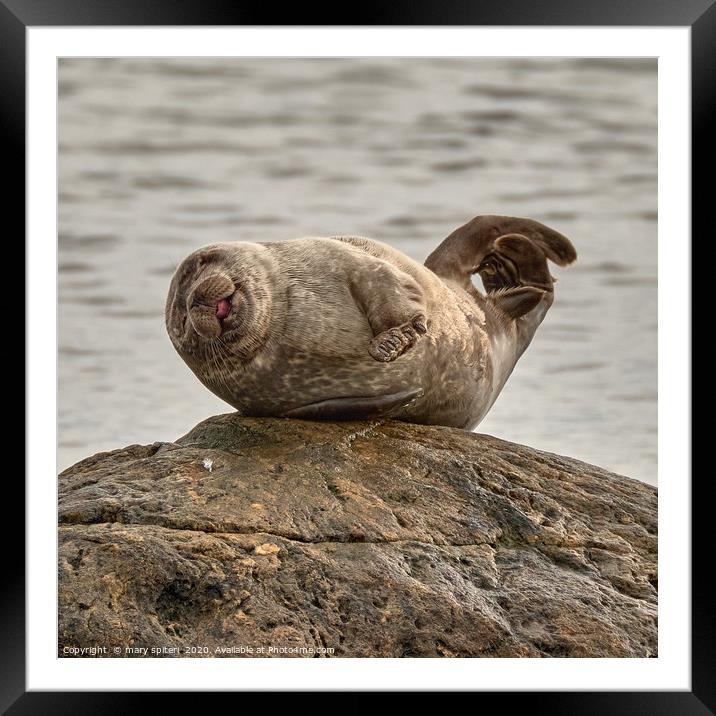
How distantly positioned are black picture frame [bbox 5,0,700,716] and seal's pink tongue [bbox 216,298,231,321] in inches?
40.5

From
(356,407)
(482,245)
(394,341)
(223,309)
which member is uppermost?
(482,245)

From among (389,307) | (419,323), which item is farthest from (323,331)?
(419,323)

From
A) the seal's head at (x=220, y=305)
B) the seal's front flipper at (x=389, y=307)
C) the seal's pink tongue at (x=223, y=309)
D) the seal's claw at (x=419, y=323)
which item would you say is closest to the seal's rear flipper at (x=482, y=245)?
the seal's front flipper at (x=389, y=307)

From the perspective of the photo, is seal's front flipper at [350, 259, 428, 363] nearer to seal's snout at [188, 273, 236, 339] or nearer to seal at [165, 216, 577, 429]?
seal at [165, 216, 577, 429]

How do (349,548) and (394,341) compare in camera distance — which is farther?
(394,341)

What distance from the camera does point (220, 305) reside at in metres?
7.01

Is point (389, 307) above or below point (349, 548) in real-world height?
above

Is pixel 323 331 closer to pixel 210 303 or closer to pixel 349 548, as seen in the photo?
pixel 210 303

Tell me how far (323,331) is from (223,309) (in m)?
0.49

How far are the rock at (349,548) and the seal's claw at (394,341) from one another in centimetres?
47

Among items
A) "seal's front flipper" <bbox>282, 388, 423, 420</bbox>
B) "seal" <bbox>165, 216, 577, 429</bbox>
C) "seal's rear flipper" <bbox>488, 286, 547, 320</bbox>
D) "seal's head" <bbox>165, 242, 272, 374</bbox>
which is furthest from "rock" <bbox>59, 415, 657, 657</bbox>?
"seal's rear flipper" <bbox>488, 286, 547, 320</bbox>
